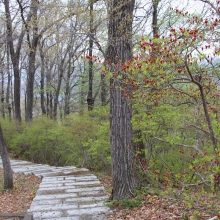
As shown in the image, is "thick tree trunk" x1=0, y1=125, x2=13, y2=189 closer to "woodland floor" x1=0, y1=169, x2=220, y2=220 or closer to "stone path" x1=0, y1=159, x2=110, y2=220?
"woodland floor" x1=0, y1=169, x2=220, y2=220

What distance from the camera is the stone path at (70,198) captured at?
432 cm

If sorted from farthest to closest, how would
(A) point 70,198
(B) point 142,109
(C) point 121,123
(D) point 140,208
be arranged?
(B) point 142,109 → (A) point 70,198 → (C) point 121,123 → (D) point 140,208

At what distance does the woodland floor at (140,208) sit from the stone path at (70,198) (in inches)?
11.7

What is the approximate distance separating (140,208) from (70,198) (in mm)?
1584

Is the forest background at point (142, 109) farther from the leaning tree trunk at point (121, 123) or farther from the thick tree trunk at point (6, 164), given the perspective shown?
the thick tree trunk at point (6, 164)

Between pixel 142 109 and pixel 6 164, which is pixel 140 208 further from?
pixel 6 164

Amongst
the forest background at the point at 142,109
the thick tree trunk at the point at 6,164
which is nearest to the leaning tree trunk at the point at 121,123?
the forest background at the point at 142,109

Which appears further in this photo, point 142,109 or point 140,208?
point 142,109

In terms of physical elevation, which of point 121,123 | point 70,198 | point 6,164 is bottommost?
point 70,198

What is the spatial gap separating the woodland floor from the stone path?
30 cm

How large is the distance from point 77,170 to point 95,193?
257 centimetres

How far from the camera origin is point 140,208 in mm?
4285

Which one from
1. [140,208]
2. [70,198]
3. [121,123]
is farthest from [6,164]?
[140,208]

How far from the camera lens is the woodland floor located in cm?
317
